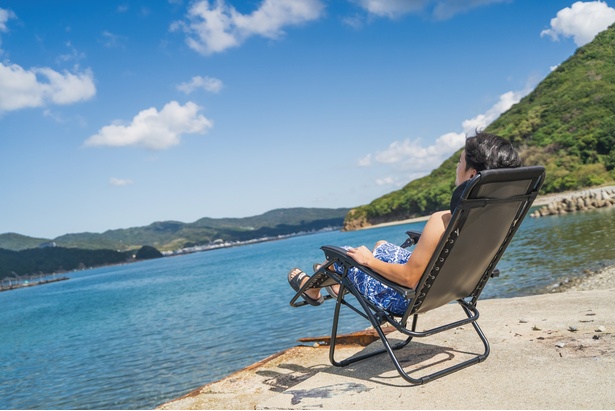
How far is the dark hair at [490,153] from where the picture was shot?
3410 millimetres

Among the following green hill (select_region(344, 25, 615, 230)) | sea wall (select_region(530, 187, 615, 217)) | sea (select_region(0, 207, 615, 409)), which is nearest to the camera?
sea (select_region(0, 207, 615, 409))

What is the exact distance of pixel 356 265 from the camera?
3.77 meters

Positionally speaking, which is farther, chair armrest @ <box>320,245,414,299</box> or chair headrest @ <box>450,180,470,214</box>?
chair armrest @ <box>320,245,414,299</box>

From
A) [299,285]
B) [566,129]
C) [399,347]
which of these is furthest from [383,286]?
[566,129]

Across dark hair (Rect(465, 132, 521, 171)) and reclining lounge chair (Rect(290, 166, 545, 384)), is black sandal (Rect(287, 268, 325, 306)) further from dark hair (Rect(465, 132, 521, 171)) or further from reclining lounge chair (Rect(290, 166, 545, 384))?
dark hair (Rect(465, 132, 521, 171))

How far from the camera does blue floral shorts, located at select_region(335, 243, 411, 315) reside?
12.6 ft

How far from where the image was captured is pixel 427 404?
320 cm

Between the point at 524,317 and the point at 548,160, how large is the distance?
78198 mm

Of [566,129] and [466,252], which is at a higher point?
[566,129]

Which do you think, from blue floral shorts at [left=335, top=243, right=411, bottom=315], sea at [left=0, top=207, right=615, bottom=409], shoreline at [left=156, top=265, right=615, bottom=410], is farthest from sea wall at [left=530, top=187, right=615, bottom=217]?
blue floral shorts at [left=335, top=243, right=411, bottom=315]

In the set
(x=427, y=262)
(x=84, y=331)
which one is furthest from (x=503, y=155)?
(x=84, y=331)

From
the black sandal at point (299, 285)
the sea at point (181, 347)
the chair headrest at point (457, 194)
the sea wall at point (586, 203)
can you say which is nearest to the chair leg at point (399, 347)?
the black sandal at point (299, 285)

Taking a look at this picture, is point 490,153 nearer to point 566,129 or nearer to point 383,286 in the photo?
point 383,286

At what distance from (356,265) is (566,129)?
8757cm
